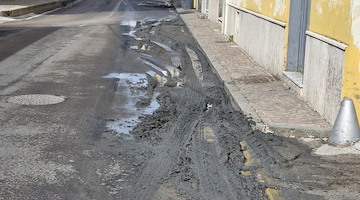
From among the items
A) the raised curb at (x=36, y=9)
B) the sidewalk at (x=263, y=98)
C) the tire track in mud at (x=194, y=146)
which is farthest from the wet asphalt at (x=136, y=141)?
the raised curb at (x=36, y=9)

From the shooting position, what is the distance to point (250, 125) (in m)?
9.06

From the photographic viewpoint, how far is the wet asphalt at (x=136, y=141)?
6535 millimetres

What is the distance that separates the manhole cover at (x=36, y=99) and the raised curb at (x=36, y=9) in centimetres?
2231

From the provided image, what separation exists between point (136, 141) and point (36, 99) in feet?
10.5

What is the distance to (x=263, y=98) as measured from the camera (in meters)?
11.0

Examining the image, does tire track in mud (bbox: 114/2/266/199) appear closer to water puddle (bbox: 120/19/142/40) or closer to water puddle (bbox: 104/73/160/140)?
water puddle (bbox: 104/73/160/140)

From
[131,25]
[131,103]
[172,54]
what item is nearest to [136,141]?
[131,103]

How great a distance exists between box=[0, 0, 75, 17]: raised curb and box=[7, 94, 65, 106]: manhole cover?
22.3 metres

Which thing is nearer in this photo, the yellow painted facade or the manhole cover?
the yellow painted facade

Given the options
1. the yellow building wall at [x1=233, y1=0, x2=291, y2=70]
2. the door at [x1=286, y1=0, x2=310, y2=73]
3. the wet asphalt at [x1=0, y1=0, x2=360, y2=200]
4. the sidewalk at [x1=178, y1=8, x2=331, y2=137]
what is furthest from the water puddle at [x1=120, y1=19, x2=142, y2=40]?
the door at [x1=286, y1=0, x2=310, y2=73]

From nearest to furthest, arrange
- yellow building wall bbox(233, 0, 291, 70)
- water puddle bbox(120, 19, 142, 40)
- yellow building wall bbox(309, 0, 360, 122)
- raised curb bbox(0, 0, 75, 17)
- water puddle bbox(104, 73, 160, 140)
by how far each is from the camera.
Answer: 1. yellow building wall bbox(309, 0, 360, 122)
2. water puddle bbox(104, 73, 160, 140)
3. yellow building wall bbox(233, 0, 291, 70)
4. water puddle bbox(120, 19, 142, 40)
5. raised curb bbox(0, 0, 75, 17)

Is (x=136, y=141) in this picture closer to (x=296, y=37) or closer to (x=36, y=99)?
(x=36, y=99)

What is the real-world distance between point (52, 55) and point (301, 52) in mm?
7421

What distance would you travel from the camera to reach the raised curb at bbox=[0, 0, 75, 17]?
32656 mm
